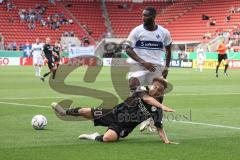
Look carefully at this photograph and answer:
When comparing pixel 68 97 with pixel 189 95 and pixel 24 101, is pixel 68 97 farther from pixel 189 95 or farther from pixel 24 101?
pixel 189 95

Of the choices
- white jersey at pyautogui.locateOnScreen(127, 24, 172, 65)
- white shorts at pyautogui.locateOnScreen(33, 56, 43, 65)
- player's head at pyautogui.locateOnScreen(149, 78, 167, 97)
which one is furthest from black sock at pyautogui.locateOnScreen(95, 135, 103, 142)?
white shorts at pyautogui.locateOnScreen(33, 56, 43, 65)

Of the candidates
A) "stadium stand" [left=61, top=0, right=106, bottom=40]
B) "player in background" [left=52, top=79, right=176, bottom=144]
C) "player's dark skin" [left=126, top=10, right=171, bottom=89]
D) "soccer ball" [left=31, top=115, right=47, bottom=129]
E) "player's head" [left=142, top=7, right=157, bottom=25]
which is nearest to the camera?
"player in background" [left=52, top=79, right=176, bottom=144]

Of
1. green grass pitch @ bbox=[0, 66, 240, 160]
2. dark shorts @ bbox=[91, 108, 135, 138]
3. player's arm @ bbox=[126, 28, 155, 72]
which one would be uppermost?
player's arm @ bbox=[126, 28, 155, 72]

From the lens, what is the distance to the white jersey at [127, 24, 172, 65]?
462 inches

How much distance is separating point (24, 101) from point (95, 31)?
187 ft

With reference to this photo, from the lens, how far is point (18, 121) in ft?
46.2

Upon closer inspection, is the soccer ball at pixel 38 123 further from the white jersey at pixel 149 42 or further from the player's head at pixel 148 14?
the player's head at pixel 148 14

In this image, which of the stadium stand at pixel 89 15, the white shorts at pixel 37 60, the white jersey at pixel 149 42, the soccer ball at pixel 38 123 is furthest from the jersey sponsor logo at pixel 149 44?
the stadium stand at pixel 89 15

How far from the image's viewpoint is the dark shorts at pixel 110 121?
11.1 meters

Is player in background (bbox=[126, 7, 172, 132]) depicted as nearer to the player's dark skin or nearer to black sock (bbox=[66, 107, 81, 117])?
→ the player's dark skin

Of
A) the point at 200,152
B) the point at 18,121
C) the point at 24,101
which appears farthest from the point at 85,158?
the point at 24,101

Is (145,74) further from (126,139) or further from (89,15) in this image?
(89,15)

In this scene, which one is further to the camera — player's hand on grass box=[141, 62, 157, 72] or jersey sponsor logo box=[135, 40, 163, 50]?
jersey sponsor logo box=[135, 40, 163, 50]

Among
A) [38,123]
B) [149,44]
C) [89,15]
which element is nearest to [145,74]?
[149,44]
